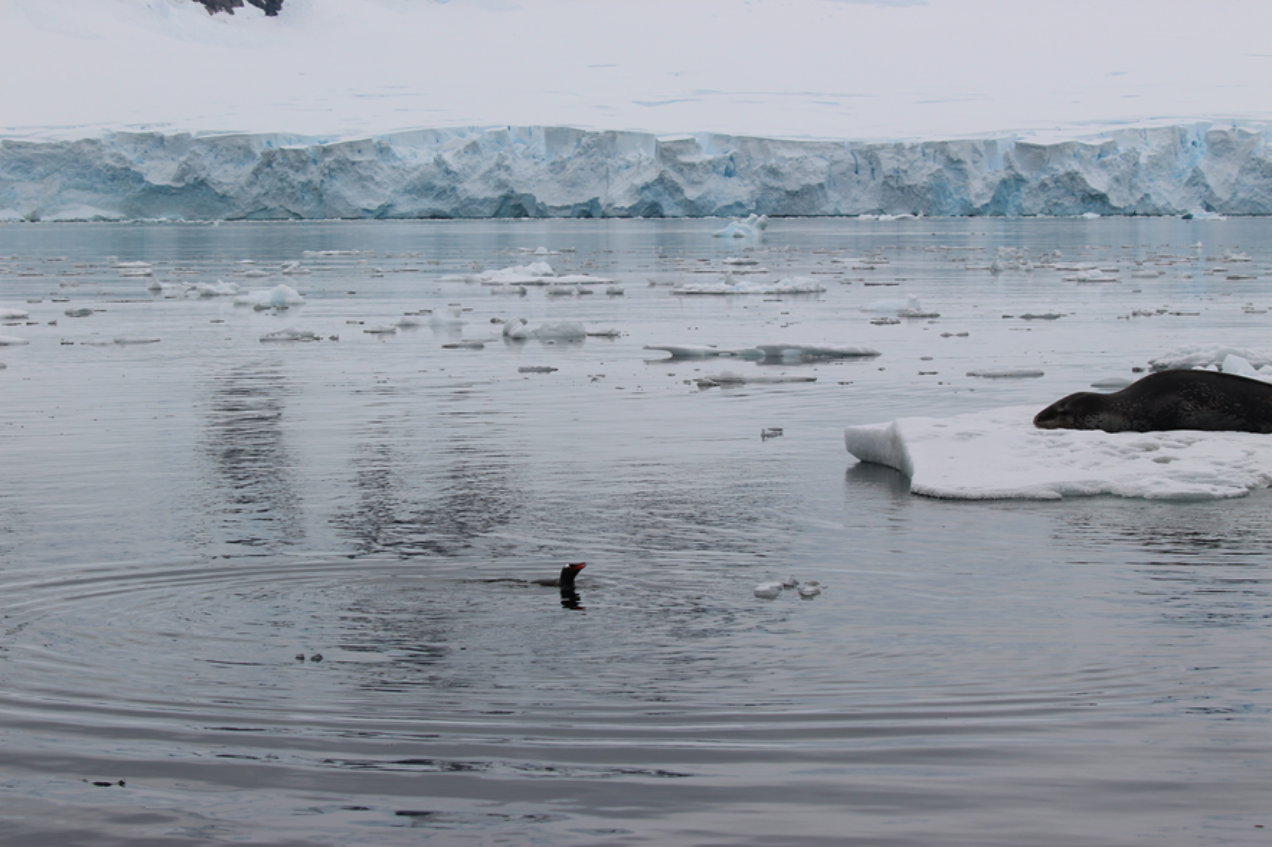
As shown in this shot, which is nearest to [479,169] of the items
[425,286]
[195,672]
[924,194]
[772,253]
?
[924,194]

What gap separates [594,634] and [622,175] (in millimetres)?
77640

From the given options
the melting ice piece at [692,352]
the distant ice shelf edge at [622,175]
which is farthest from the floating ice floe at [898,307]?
the distant ice shelf edge at [622,175]

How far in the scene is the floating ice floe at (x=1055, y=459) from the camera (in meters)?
8.09

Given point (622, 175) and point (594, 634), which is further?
point (622, 175)

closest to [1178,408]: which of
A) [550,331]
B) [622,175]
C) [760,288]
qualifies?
[550,331]

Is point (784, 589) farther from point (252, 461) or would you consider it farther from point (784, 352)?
point (784, 352)

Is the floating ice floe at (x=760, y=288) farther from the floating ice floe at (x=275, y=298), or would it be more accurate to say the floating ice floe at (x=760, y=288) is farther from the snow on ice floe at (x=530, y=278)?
the floating ice floe at (x=275, y=298)

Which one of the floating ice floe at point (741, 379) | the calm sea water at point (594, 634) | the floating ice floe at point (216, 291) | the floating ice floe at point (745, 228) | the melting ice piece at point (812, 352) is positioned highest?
the floating ice floe at point (745, 228)

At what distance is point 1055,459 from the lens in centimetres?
862

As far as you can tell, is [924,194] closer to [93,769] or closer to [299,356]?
[299,356]

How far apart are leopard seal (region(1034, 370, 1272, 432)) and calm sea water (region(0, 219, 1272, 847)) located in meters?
1.46

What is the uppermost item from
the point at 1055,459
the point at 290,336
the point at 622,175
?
the point at 622,175

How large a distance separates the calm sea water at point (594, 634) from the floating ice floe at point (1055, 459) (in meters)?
0.21

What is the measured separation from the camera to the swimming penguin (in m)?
5.89
